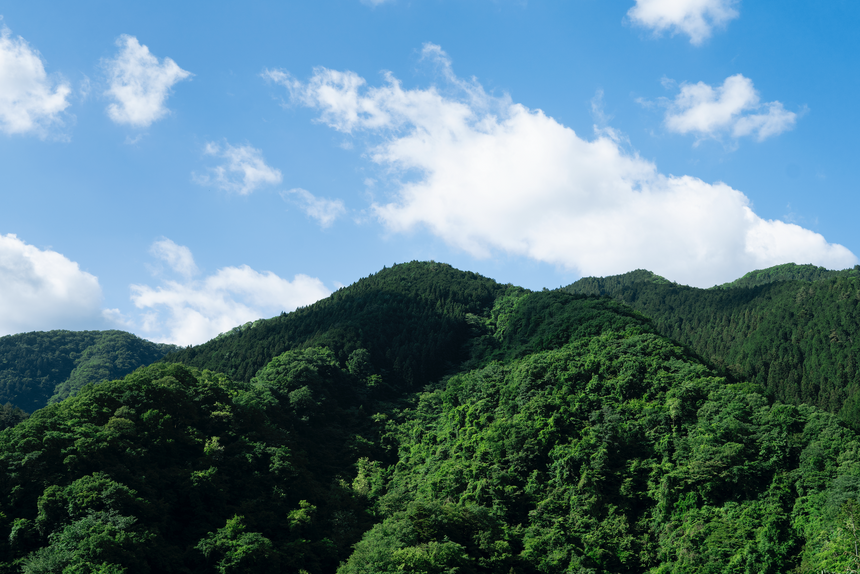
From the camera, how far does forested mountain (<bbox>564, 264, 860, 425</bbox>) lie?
101 meters

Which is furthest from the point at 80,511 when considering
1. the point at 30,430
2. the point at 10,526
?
the point at 30,430

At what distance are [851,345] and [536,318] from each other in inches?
2172

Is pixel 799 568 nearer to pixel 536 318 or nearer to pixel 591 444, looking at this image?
pixel 591 444

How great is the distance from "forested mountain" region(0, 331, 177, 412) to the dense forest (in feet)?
232

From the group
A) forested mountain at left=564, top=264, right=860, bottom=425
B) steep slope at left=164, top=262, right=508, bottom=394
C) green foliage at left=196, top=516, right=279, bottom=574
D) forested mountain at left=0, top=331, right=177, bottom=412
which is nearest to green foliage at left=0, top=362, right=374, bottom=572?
green foliage at left=196, top=516, right=279, bottom=574

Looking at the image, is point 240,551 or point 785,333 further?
point 785,333

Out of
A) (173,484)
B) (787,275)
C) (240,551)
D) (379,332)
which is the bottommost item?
(240,551)

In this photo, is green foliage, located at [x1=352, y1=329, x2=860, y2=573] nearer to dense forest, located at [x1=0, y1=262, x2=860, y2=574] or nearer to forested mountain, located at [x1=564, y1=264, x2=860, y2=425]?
dense forest, located at [x1=0, y1=262, x2=860, y2=574]

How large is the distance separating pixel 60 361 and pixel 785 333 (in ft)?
553

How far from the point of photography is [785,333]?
119562 mm

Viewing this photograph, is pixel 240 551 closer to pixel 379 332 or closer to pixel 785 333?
pixel 379 332

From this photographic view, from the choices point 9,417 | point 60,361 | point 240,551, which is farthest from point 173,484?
point 60,361

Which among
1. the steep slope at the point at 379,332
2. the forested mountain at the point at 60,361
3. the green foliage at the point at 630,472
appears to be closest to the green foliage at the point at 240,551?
the green foliage at the point at 630,472

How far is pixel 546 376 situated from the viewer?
272 feet
